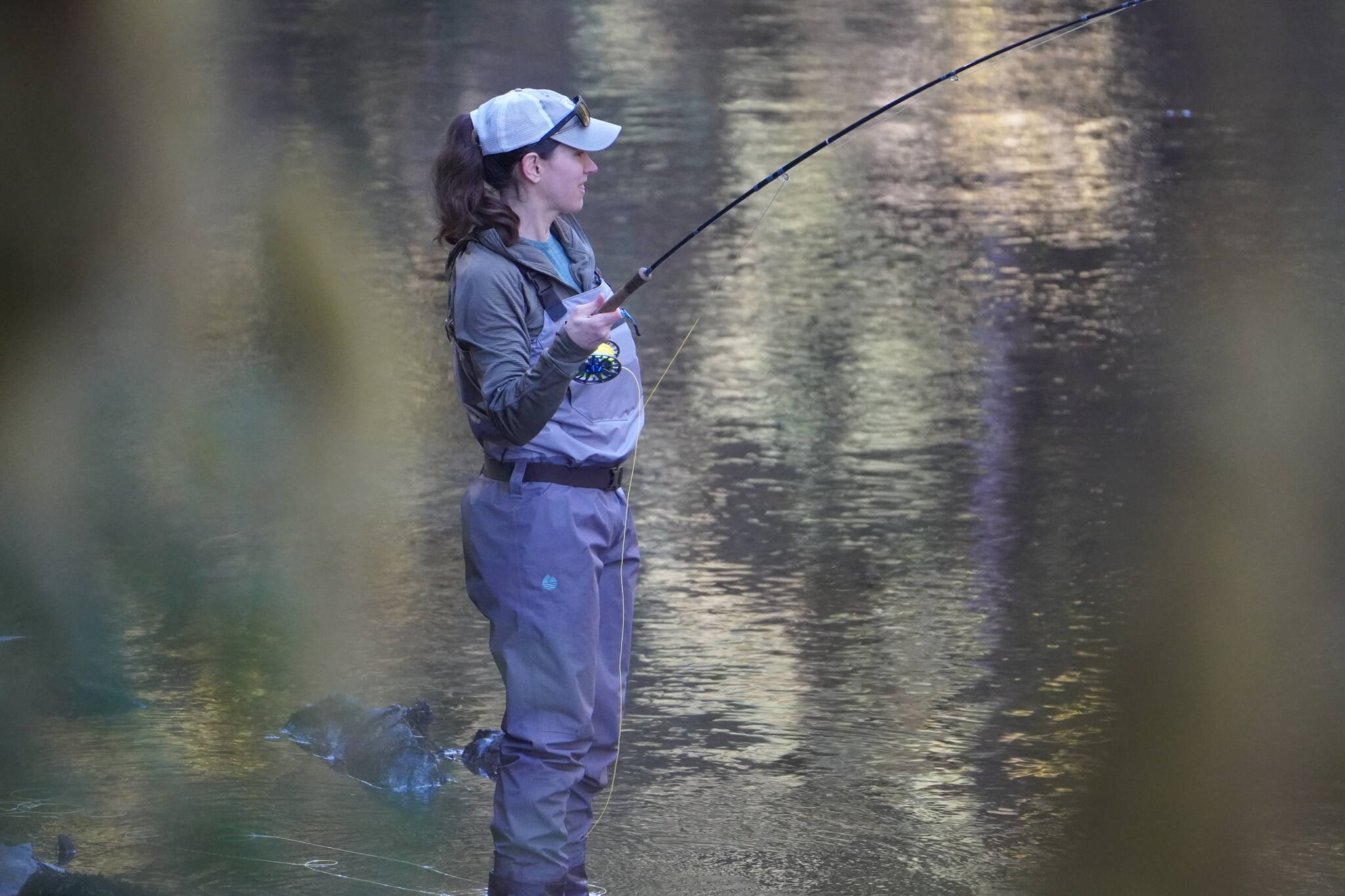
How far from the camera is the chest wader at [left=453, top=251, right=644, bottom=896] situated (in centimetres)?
345

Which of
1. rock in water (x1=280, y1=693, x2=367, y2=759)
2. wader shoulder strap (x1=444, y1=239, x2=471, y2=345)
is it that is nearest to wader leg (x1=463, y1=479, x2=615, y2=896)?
wader shoulder strap (x1=444, y1=239, x2=471, y2=345)

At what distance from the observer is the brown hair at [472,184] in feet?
11.4

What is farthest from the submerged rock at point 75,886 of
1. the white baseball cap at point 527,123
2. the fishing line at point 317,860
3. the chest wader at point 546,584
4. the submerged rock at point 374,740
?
the white baseball cap at point 527,123

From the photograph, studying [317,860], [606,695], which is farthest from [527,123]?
[317,860]

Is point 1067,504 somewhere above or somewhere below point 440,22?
below

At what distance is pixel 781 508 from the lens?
682 cm

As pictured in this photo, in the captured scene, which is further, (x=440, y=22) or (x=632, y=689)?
(x=440, y=22)

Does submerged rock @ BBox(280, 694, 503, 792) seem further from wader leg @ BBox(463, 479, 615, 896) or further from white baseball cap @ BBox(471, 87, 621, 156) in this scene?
white baseball cap @ BBox(471, 87, 621, 156)

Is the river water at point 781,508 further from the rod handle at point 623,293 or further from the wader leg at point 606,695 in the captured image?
the rod handle at point 623,293

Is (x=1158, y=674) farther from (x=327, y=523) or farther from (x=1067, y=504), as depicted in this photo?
(x=327, y=523)

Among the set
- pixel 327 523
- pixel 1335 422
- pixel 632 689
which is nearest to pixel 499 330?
pixel 632 689

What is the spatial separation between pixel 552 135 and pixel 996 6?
14340 mm

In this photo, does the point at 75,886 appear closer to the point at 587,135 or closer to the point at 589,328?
the point at 589,328

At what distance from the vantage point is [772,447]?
7.49m
